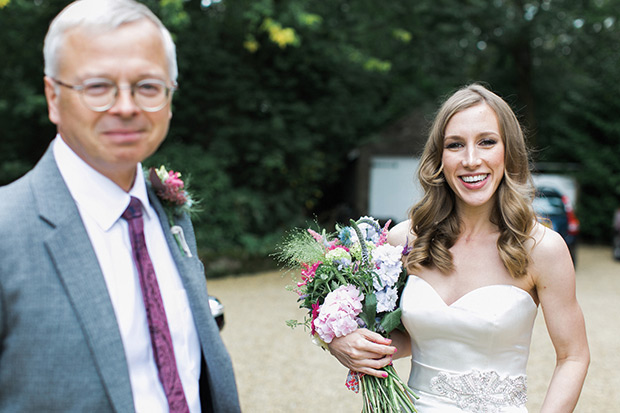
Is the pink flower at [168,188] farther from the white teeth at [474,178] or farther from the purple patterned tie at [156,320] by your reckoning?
the white teeth at [474,178]

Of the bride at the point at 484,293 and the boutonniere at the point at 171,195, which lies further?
the bride at the point at 484,293

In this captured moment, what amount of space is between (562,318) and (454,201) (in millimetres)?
681

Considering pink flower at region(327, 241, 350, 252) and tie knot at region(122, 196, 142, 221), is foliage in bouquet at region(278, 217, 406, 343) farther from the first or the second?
tie knot at region(122, 196, 142, 221)

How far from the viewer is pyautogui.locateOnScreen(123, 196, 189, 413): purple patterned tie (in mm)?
1375

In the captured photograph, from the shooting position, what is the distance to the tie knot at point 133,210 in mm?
1420

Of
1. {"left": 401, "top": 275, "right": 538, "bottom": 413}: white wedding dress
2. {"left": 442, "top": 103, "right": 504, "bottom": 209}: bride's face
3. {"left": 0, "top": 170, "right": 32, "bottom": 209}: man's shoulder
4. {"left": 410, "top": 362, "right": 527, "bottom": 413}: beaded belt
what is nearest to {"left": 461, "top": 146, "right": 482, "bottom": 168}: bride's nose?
{"left": 442, "top": 103, "right": 504, "bottom": 209}: bride's face

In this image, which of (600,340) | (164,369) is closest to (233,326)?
(600,340)

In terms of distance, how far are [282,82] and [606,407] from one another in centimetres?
942

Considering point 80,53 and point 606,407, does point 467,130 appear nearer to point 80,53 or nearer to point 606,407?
point 80,53

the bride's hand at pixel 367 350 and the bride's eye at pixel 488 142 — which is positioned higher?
the bride's eye at pixel 488 142

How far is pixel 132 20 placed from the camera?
4.17ft

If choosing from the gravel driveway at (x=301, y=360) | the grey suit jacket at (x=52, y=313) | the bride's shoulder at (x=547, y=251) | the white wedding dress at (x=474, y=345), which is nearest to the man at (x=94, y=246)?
the grey suit jacket at (x=52, y=313)

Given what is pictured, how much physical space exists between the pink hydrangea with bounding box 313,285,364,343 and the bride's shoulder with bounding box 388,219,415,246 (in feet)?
1.63

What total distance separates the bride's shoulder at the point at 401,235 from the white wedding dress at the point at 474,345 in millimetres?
343
